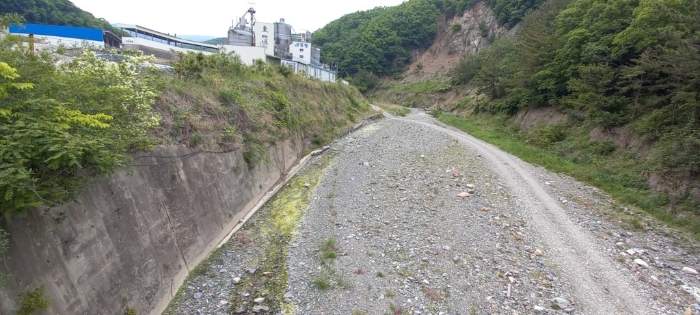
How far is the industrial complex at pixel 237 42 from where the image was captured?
3584cm

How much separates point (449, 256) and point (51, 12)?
84.5 meters

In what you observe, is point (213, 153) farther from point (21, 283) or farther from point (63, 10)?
point (63, 10)

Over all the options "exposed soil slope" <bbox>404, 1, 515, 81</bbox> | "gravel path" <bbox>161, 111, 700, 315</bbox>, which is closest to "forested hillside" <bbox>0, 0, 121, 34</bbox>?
"gravel path" <bbox>161, 111, 700, 315</bbox>

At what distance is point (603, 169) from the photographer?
2066 centimetres

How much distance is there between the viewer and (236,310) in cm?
916

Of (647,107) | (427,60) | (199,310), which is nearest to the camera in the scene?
(199,310)

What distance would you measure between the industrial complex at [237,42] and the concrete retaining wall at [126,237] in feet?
62.4

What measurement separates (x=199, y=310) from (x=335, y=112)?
27797 millimetres

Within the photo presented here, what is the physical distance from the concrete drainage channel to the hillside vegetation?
591 inches

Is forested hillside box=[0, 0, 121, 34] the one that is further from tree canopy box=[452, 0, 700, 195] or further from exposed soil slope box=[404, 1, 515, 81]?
exposed soil slope box=[404, 1, 515, 81]

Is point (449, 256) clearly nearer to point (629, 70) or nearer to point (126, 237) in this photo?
point (126, 237)

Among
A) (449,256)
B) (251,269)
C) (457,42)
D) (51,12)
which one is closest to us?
(251,269)

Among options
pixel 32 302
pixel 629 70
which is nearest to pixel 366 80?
pixel 629 70

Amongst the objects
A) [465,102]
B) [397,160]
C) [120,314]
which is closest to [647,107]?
[397,160]
